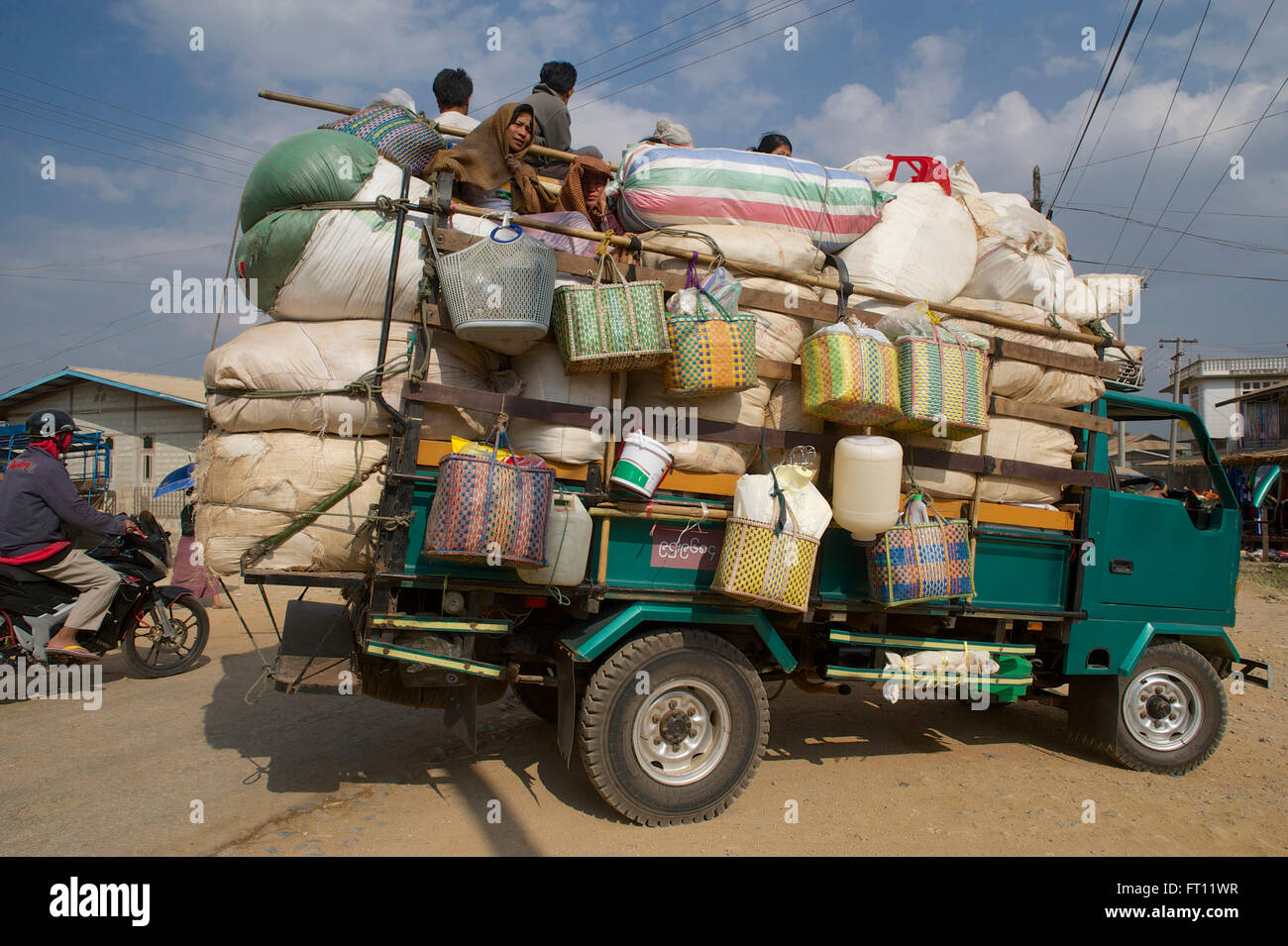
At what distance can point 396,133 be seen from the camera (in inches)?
158

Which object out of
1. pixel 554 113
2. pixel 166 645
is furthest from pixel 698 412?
pixel 166 645

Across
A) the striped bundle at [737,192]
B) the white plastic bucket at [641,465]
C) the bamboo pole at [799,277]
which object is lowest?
the white plastic bucket at [641,465]

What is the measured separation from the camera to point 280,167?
3.34m

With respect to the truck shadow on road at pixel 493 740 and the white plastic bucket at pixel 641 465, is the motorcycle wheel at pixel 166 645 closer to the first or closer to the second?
the truck shadow on road at pixel 493 740

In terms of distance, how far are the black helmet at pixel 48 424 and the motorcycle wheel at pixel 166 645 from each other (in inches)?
60.6

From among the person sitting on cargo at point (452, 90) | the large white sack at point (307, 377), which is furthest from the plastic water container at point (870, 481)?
the person sitting on cargo at point (452, 90)

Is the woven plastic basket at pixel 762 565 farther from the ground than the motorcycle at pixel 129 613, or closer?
farther from the ground

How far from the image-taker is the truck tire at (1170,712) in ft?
15.5

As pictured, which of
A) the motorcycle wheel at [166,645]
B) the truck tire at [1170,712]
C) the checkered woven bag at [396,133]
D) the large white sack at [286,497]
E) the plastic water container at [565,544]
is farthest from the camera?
the motorcycle wheel at [166,645]

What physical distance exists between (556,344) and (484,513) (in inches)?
36.0

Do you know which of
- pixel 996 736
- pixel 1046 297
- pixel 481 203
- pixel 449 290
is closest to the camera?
pixel 449 290

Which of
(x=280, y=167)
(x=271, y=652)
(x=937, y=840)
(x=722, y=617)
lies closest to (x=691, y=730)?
(x=722, y=617)

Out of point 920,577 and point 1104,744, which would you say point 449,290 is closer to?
point 920,577

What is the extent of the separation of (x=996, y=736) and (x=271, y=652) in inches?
244
